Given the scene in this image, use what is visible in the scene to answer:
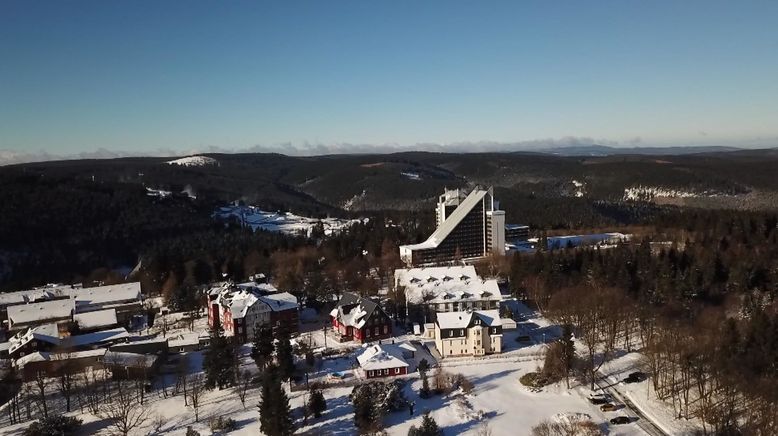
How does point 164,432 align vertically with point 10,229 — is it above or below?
below

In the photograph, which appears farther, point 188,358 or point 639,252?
point 639,252

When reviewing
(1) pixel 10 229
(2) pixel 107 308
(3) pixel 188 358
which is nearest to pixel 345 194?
(1) pixel 10 229

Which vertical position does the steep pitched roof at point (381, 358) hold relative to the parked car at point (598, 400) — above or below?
above

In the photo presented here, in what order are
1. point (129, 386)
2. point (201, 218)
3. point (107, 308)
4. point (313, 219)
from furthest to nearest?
point (313, 219) → point (201, 218) → point (107, 308) → point (129, 386)

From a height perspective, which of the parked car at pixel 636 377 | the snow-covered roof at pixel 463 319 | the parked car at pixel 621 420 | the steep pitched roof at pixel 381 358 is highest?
the snow-covered roof at pixel 463 319

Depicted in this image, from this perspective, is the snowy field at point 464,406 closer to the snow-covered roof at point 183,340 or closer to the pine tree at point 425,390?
the pine tree at point 425,390

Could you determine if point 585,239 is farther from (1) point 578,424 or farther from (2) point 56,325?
(2) point 56,325

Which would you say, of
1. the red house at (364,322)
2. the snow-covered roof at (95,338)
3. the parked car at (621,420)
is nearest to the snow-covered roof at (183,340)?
the snow-covered roof at (95,338)
